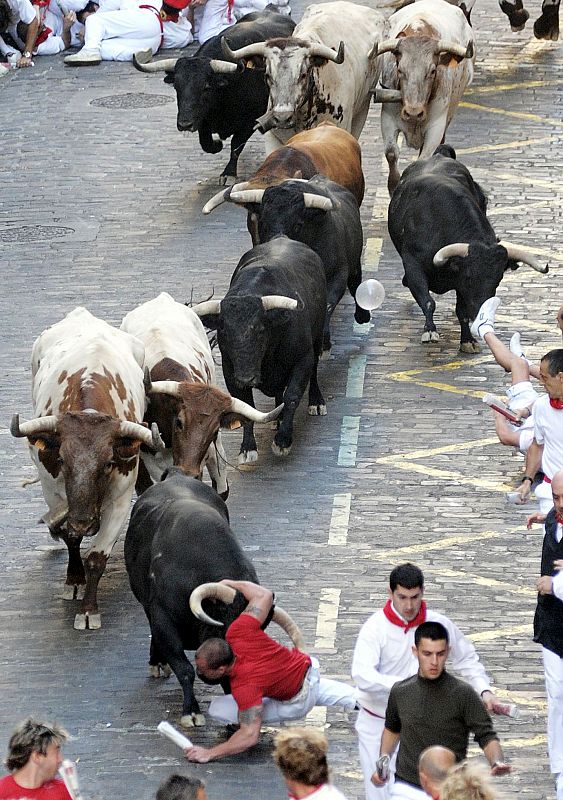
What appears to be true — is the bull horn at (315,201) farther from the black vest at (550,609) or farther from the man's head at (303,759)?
the man's head at (303,759)

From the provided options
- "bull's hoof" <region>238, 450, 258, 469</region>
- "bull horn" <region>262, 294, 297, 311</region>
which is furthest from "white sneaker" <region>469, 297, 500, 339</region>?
"bull's hoof" <region>238, 450, 258, 469</region>

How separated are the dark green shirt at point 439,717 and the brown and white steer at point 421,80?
1223 cm

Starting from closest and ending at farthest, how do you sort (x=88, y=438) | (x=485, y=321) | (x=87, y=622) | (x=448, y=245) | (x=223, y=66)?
1. (x=88, y=438)
2. (x=87, y=622)
3. (x=485, y=321)
4. (x=448, y=245)
5. (x=223, y=66)

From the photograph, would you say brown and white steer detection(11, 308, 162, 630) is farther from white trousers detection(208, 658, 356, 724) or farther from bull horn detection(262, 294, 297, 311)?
white trousers detection(208, 658, 356, 724)

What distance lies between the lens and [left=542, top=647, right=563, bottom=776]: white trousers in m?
9.12

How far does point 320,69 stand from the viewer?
19328 mm

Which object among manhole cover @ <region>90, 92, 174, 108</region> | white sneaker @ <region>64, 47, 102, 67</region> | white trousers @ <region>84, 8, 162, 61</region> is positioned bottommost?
white sneaker @ <region>64, 47, 102, 67</region>

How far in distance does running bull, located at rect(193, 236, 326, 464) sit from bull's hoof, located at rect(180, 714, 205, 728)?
401 cm

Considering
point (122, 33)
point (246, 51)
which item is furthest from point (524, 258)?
point (122, 33)

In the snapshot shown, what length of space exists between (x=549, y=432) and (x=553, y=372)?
480 mm

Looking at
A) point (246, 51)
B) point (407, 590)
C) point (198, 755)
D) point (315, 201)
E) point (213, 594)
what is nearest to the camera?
point (407, 590)

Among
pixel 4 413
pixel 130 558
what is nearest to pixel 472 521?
pixel 130 558

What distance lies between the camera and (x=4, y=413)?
15023mm

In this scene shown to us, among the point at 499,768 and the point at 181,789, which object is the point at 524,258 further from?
the point at 181,789
